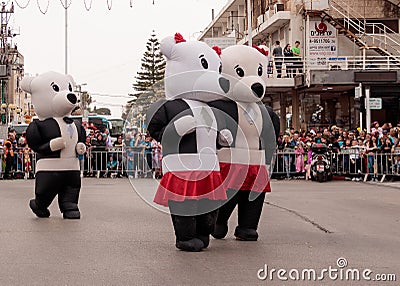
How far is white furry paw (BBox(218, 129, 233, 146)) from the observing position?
950 centimetres

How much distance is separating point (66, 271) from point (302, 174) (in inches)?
757

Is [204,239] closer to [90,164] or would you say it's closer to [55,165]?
[55,165]

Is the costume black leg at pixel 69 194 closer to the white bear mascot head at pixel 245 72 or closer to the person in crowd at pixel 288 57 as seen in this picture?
the white bear mascot head at pixel 245 72

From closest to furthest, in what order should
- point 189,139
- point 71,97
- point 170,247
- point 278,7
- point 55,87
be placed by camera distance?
point 189,139 → point 170,247 → point 71,97 → point 55,87 → point 278,7

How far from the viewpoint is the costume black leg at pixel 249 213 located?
1006 cm

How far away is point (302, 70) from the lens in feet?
130

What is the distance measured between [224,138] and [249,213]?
1156 mm

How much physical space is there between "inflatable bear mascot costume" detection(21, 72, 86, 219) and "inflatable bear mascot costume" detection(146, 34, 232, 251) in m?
3.59

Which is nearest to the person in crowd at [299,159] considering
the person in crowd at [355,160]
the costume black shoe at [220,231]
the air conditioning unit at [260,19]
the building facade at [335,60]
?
the person in crowd at [355,160]

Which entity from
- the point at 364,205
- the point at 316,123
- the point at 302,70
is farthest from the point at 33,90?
the point at 316,123

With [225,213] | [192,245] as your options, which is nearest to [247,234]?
[225,213]

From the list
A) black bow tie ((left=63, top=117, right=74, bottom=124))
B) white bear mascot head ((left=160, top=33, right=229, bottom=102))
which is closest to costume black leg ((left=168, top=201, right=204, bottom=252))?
white bear mascot head ((left=160, top=33, right=229, bottom=102))

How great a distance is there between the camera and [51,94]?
12859 mm

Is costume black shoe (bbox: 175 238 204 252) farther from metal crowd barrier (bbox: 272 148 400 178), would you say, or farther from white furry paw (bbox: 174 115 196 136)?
metal crowd barrier (bbox: 272 148 400 178)
